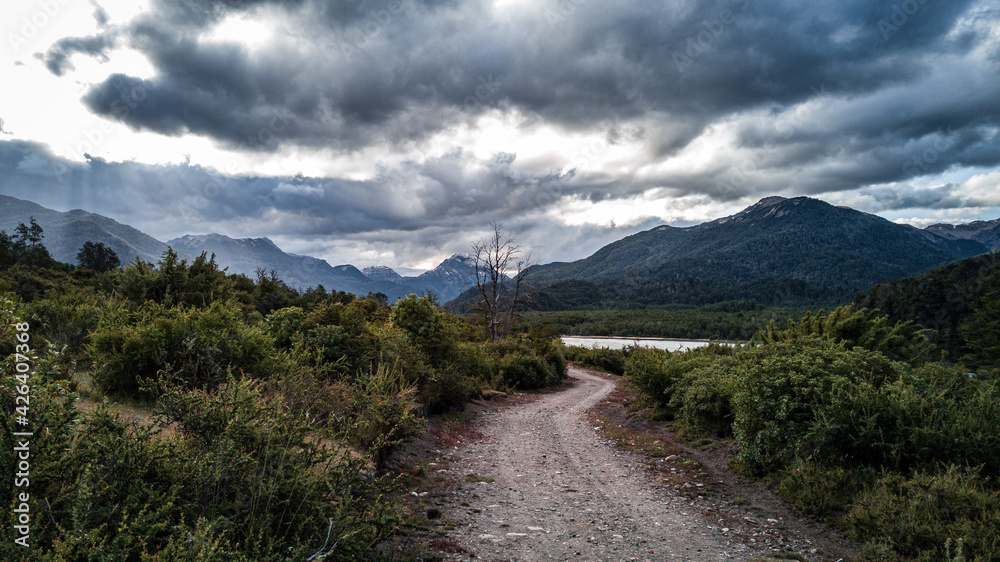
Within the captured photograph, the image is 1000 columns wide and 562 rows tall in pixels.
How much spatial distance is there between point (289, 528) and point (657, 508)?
18.0ft

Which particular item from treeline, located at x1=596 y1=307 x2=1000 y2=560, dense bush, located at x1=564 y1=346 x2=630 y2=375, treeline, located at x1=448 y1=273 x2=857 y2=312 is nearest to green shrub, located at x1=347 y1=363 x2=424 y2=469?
treeline, located at x1=596 y1=307 x2=1000 y2=560

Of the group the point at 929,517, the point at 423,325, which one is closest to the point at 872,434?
the point at 929,517

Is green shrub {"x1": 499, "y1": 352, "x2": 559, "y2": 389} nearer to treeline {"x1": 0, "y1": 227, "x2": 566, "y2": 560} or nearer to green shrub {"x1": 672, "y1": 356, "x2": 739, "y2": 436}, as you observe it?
green shrub {"x1": 672, "y1": 356, "x2": 739, "y2": 436}

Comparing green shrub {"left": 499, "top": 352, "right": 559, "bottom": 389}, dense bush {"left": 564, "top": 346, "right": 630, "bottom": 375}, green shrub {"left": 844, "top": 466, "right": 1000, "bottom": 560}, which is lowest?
dense bush {"left": 564, "top": 346, "right": 630, "bottom": 375}

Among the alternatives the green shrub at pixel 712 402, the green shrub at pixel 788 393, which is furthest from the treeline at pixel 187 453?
the green shrub at pixel 712 402

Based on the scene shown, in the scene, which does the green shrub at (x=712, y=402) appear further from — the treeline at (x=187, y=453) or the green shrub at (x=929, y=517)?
the treeline at (x=187, y=453)

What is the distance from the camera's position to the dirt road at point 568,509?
207 inches

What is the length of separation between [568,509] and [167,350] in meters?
7.01

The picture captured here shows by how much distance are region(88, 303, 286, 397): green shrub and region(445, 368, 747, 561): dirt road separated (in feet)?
14.6

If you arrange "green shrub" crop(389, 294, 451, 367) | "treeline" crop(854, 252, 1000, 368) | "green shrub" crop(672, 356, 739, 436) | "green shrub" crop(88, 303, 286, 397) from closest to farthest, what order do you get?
"green shrub" crop(88, 303, 286, 397) < "green shrub" crop(672, 356, 739, 436) < "green shrub" crop(389, 294, 451, 367) < "treeline" crop(854, 252, 1000, 368)

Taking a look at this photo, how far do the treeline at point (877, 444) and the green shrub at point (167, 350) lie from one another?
8795 mm

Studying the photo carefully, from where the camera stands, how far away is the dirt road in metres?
5.27

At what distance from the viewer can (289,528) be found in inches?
141

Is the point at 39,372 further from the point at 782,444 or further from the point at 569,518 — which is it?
the point at 782,444
